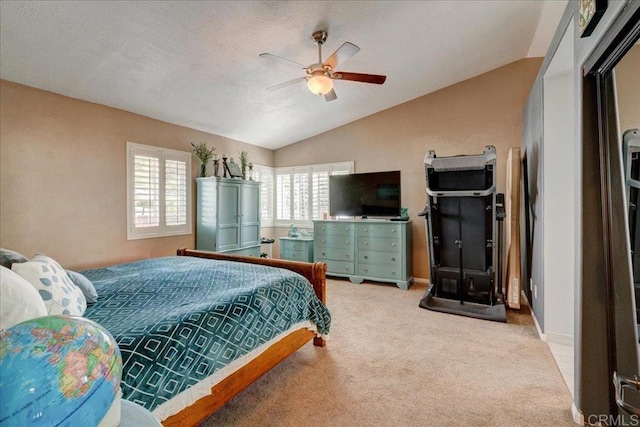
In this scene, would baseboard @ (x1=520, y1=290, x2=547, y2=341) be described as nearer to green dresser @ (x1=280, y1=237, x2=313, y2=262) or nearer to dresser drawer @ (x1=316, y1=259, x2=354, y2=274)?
dresser drawer @ (x1=316, y1=259, x2=354, y2=274)

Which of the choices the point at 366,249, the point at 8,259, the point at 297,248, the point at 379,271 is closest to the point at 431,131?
the point at 366,249

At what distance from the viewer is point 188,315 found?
1636 mm

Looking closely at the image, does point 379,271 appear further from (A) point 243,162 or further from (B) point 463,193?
(A) point 243,162

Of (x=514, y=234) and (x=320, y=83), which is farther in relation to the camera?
(x=514, y=234)

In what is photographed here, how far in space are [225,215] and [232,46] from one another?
8.31 feet

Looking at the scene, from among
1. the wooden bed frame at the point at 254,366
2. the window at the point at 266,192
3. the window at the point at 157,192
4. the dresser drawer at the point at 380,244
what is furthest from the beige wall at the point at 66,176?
the dresser drawer at the point at 380,244

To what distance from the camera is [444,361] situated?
2475 mm

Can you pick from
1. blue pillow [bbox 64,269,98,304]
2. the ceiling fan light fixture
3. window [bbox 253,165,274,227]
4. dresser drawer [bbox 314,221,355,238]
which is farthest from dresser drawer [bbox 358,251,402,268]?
blue pillow [bbox 64,269,98,304]

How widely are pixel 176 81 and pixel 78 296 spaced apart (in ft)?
8.99

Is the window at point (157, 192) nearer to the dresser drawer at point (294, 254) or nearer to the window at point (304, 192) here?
the dresser drawer at point (294, 254)

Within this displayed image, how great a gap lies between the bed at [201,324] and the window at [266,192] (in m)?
3.42

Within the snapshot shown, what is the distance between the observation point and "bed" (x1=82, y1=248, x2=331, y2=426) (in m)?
1.38

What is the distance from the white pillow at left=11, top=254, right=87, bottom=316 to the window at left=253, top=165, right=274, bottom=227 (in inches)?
179

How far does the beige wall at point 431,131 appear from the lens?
429 centimetres
